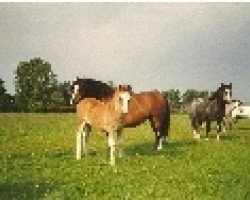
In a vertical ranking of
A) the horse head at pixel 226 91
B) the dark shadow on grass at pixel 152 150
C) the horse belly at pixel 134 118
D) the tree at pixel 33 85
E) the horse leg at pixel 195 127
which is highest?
the tree at pixel 33 85

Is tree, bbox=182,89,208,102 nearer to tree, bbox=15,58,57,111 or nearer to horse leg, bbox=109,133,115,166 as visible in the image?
tree, bbox=15,58,57,111

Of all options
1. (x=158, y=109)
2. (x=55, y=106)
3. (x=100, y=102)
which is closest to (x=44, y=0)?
(x=100, y=102)

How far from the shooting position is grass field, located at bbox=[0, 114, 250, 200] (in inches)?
380

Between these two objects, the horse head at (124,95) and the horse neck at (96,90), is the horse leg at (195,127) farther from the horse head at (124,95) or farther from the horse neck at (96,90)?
the horse head at (124,95)

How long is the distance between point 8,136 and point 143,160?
30.2ft

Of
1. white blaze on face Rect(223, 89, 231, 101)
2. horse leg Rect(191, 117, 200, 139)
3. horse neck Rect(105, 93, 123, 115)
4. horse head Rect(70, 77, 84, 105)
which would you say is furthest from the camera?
white blaze on face Rect(223, 89, 231, 101)

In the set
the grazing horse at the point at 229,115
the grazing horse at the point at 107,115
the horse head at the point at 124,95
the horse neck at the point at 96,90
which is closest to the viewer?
the horse head at the point at 124,95

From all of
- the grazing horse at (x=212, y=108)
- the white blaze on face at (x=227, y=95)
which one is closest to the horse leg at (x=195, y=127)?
the grazing horse at (x=212, y=108)

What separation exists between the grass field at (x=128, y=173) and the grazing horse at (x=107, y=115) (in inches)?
25.8

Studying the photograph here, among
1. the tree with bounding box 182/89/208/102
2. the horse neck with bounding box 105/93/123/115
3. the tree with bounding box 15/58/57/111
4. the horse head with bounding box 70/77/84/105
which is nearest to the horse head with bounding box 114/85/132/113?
the horse neck with bounding box 105/93/123/115

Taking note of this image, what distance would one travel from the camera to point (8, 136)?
21.4m

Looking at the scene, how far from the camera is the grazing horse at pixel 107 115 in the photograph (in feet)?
42.3

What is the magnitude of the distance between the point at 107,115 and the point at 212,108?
976 centimetres

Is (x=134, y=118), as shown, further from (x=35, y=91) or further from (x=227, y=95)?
(x=35, y=91)
